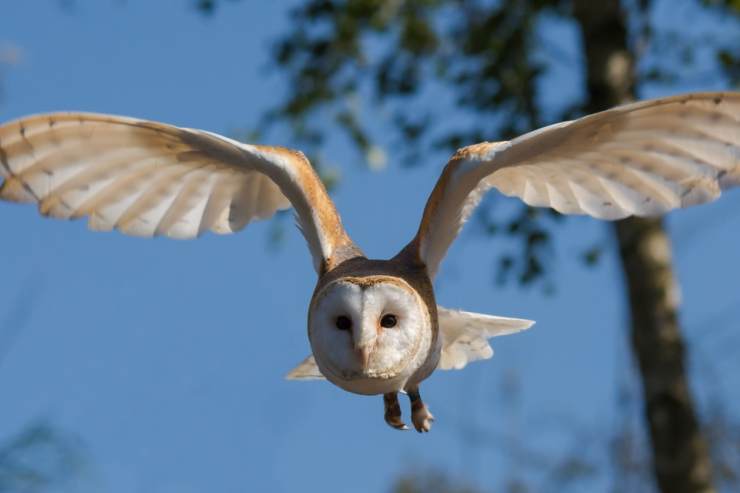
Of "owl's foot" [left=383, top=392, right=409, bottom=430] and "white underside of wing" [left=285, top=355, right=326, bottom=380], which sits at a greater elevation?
"white underside of wing" [left=285, top=355, right=326, bottom=380]

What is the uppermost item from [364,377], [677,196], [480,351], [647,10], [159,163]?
[647,10]

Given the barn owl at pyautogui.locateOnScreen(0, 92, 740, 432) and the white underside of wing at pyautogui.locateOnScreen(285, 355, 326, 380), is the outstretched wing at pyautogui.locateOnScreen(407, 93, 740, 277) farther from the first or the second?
the white underside of wing at pyautogui.locateOnScreen(285, 355, 326, 380)

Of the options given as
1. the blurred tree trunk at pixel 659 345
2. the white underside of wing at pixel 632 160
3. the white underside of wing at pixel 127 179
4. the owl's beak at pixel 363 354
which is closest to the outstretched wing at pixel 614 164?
the white underside of wing at pixel 632 160

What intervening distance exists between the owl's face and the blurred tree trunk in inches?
140

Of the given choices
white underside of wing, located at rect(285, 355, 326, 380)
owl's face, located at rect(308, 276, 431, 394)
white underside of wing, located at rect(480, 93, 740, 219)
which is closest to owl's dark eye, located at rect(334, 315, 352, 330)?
owl's face, located at rect(308, 276, 431, 394)

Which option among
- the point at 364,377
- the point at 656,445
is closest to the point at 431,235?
the point at 364,377

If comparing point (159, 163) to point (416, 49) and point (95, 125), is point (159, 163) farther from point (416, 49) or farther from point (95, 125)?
point (416, 49)

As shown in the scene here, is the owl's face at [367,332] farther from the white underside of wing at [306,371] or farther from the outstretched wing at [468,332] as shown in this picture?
the white underside of wing at [306,371]

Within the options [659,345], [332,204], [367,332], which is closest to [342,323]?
[367,332]

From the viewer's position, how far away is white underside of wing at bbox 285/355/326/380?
3693 mm

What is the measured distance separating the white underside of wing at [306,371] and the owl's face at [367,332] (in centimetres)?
74

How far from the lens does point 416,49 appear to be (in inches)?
304

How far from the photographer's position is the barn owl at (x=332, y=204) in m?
2.91

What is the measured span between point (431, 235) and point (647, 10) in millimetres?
4456
